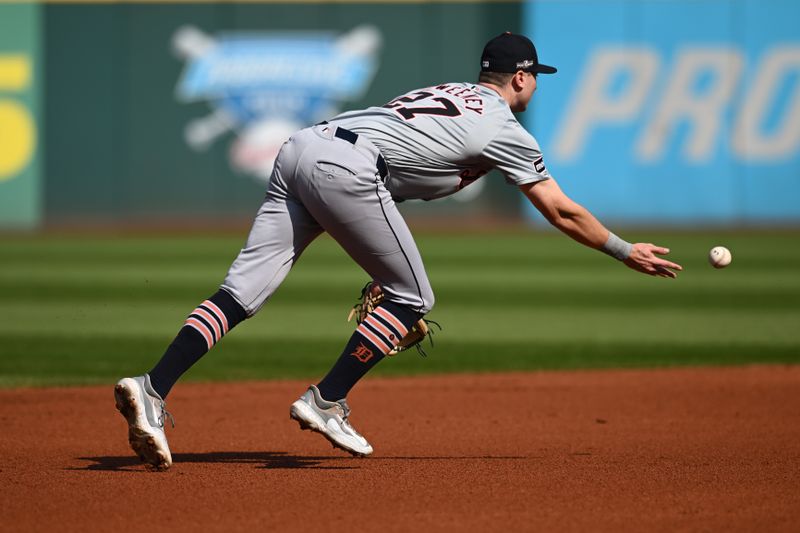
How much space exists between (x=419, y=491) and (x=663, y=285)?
8.72 meters

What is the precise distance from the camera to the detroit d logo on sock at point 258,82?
19.8 meters

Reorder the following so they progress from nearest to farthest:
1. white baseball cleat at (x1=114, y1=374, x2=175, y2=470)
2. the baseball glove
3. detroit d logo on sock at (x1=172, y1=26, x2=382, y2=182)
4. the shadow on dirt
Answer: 1. white baseball cleat at (x1=114, y1=374, x2=175, y2=470)
2. the shadow on dirt
3. the baseball glove
4. detroit d logo on sock at (x1=172, y1=26, x2=382, y2=182)

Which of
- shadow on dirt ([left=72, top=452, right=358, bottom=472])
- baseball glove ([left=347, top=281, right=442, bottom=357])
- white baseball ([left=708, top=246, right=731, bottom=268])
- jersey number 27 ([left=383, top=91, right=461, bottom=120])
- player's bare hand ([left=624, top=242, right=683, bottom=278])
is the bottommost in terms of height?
shadow on dirt ([left=72, top=452, right=358, bottom=472])

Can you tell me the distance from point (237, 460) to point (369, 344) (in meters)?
0.78

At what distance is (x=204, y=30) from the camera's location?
20.1 meters

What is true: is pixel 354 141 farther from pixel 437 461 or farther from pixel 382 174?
pixel 437 461

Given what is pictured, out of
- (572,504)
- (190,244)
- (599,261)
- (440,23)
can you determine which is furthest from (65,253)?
(572,504)

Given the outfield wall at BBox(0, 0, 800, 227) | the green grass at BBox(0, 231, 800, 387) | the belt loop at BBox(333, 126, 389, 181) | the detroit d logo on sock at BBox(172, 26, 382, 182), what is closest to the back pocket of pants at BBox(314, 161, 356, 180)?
the belt loop at BBox(333, 126, 389, 181)

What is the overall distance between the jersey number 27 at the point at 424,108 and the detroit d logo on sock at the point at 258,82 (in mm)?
15414

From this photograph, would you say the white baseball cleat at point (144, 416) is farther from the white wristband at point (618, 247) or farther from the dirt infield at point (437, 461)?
the white wristband at point (618, 247)

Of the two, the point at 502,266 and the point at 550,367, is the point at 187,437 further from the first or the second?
the point at 502,266

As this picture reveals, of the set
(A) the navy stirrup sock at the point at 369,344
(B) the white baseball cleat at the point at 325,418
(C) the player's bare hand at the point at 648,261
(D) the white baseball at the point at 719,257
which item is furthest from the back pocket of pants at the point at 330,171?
(D) the white baseball at the point at 719,257

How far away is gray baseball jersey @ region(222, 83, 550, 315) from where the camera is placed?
4.30 meters

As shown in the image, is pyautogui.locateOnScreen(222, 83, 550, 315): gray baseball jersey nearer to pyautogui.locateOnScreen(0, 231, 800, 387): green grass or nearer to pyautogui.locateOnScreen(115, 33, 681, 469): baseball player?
pyautogui.locateOnScreen(115, 33, 681, 469): baseball player
